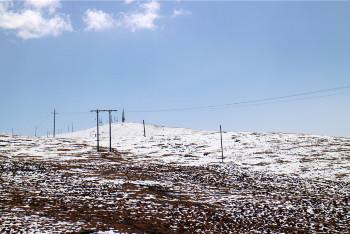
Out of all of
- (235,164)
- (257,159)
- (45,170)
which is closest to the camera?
(45,170)

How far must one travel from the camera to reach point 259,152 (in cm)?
6894

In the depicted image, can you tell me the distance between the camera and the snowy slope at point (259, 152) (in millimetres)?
51294

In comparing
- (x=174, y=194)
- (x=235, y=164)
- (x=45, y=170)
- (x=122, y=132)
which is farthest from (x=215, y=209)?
(x=122, y=132)

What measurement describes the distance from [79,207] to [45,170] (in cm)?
1948

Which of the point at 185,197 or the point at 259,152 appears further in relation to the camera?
the point at 259,152

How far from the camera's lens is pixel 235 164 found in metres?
56.2

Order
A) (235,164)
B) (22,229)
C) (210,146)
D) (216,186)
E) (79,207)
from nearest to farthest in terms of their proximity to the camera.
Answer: (22,229) < (79,207) < (216,186) < (235,164) < (210,146)

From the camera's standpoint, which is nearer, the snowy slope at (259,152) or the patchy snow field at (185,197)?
the patchy snow field at (185,197)

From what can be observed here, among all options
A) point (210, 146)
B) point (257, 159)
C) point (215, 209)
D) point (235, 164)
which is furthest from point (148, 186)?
point (210, 146)

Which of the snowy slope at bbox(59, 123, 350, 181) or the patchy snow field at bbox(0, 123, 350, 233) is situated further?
the snowy slope at bbox(59, 123, 350, 181)

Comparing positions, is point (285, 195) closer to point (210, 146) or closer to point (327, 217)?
point (327, 217)

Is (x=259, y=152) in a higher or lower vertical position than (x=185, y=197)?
higher

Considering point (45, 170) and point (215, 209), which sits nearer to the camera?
point (215, 209)

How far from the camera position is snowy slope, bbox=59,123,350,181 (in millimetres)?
51294
